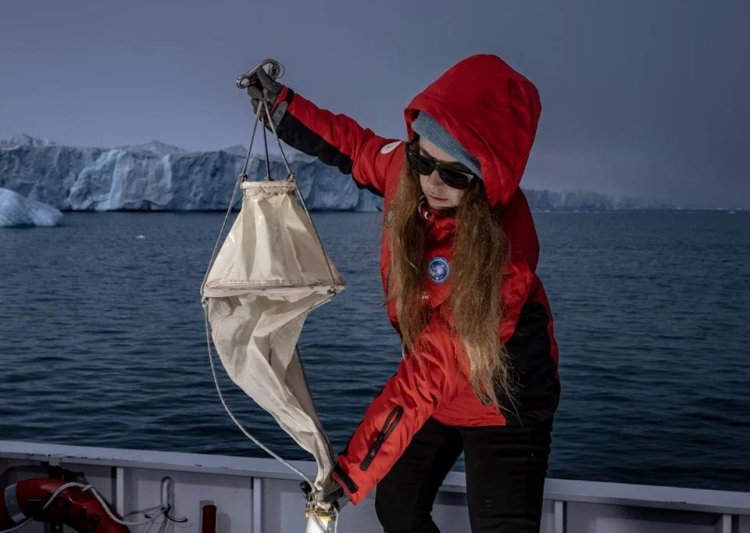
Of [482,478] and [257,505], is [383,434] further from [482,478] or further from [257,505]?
[257,505]

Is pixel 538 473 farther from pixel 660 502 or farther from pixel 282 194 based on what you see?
pixel 282 194

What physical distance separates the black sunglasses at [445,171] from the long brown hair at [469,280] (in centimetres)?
3

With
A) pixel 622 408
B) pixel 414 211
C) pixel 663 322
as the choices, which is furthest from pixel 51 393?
pixel 663 322

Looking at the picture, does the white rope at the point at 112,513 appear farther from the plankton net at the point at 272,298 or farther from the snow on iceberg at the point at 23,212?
the snow on iceberg at the point at 23,212

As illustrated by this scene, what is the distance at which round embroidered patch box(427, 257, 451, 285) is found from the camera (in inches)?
59.9

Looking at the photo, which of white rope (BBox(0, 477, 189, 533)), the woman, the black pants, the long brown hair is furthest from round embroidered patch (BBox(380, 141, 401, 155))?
white rope (BBox(0, 477, 189, 533))

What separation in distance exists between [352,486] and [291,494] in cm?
78

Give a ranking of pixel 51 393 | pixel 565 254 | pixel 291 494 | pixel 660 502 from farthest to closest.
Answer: pixel 565 254, pixel 51 393, pixel 291 494, pixel 660 502

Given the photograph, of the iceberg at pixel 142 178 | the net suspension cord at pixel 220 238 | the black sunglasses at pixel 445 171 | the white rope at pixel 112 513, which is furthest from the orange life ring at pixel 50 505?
the iceberg at pixel 142 178

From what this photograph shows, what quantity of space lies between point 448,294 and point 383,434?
0.27 metres

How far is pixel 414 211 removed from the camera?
61.4 inches

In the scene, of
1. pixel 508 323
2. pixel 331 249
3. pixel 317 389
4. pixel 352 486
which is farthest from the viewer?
pixel 331 249

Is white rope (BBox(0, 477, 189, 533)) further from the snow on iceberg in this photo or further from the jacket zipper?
the snow on iceberg

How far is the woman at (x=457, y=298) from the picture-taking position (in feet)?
4.59
